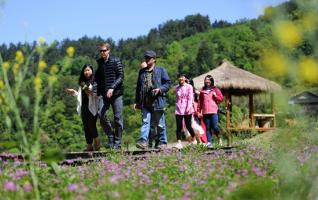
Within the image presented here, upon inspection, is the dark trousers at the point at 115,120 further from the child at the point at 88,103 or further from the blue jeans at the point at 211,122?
the blue jeans at the point at 211,122

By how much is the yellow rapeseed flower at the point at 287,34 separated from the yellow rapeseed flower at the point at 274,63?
0.04 metres

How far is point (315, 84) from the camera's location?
187cm

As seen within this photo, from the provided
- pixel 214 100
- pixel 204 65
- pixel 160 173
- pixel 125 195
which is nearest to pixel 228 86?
pixel 214 100

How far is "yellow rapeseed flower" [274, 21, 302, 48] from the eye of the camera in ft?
5.88

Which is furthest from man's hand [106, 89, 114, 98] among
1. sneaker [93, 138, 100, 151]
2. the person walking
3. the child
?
sneaker [93, 138, 100, 151]

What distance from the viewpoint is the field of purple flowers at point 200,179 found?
2047 millimetres

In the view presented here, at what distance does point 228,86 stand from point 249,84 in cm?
130

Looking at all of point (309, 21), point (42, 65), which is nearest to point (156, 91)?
point (42, 65)

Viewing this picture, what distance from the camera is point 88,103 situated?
36.4ft

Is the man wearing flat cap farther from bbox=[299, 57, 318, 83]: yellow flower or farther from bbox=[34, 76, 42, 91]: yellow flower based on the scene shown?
bbox=[299, 57, 318, 83]: yellow flower

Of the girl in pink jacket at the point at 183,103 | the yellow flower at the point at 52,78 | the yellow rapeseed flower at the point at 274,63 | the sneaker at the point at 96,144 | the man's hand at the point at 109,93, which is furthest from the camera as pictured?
the girl in pink jacket at the point at 183,103

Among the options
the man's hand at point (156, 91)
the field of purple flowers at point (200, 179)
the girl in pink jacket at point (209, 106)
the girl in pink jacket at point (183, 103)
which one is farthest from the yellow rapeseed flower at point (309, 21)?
the girl in pink jacket at point (209, 106)

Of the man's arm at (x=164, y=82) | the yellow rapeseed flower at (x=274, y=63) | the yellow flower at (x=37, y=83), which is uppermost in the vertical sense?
the man's arm at (x=164, y=82)

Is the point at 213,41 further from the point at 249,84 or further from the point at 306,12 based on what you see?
the point at 306,12
